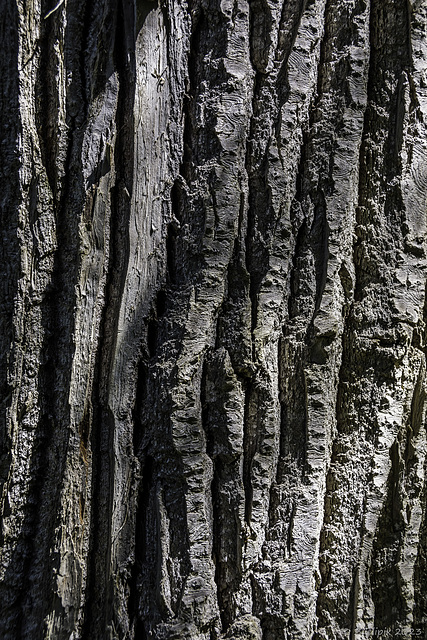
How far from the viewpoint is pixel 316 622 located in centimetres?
93

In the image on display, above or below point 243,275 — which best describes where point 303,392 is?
below

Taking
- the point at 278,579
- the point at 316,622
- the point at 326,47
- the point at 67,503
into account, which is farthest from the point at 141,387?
the point at 326,47

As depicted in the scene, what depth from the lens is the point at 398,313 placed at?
973 mm

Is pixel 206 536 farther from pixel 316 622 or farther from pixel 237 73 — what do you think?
pixel 237 73

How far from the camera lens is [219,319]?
95cm

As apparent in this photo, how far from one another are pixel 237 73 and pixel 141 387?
637 millimetres

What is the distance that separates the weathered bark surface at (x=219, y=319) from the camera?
3.06 ft

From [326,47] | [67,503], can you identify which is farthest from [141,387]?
[326,47]

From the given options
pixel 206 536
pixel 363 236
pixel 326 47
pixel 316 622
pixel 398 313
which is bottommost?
pixel 316 622

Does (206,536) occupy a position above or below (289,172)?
below

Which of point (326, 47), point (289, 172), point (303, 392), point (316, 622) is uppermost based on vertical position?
point (326, 47)

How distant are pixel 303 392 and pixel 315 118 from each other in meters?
0.54

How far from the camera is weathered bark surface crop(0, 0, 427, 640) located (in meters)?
0.93

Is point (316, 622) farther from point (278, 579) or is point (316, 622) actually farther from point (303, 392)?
point (303, 392)
